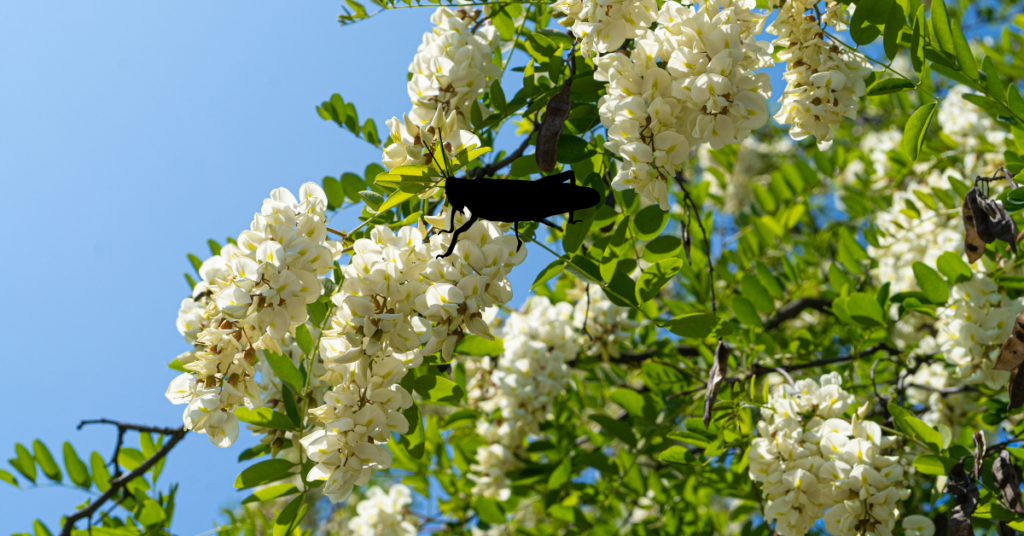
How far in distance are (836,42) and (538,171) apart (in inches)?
27.4

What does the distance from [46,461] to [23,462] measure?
0.07 meters

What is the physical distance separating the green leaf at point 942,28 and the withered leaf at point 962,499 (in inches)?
38.4

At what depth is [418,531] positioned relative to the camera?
3025 mm

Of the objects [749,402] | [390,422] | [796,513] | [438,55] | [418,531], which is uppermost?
[438,55]

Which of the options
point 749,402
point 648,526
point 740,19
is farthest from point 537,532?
point 740,19

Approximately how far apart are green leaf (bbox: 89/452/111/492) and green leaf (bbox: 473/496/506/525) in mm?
1328

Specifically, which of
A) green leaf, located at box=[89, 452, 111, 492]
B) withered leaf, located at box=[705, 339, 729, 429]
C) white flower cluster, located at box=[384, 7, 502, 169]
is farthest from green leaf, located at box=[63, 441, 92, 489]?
withered leaf, located at box=[705, 339, 729, 429]

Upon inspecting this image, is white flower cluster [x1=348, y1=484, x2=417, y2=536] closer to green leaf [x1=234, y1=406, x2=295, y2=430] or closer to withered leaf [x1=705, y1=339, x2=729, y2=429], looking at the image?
green leaf [x1=234, y1=406, x2=295, y2=430]

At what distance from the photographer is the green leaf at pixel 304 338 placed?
4.73 feet

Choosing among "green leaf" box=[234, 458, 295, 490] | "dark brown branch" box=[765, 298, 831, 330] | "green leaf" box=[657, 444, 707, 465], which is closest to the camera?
"green leaf" box=[234, 458, 295, 490]

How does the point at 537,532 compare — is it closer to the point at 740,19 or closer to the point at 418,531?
the point at 418,531

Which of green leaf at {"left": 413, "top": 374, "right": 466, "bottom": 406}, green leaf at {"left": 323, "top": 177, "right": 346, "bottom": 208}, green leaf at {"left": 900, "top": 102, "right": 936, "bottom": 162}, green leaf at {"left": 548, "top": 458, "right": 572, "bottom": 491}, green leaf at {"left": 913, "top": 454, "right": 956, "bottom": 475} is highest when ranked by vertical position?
green leaf at {"left": 323, "top": 177, "right": 346, "bottom": 208}

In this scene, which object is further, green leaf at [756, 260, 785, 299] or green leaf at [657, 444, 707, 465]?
green leaf at [756, 260, 785, 299]

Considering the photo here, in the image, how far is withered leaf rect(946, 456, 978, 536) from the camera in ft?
4.95
